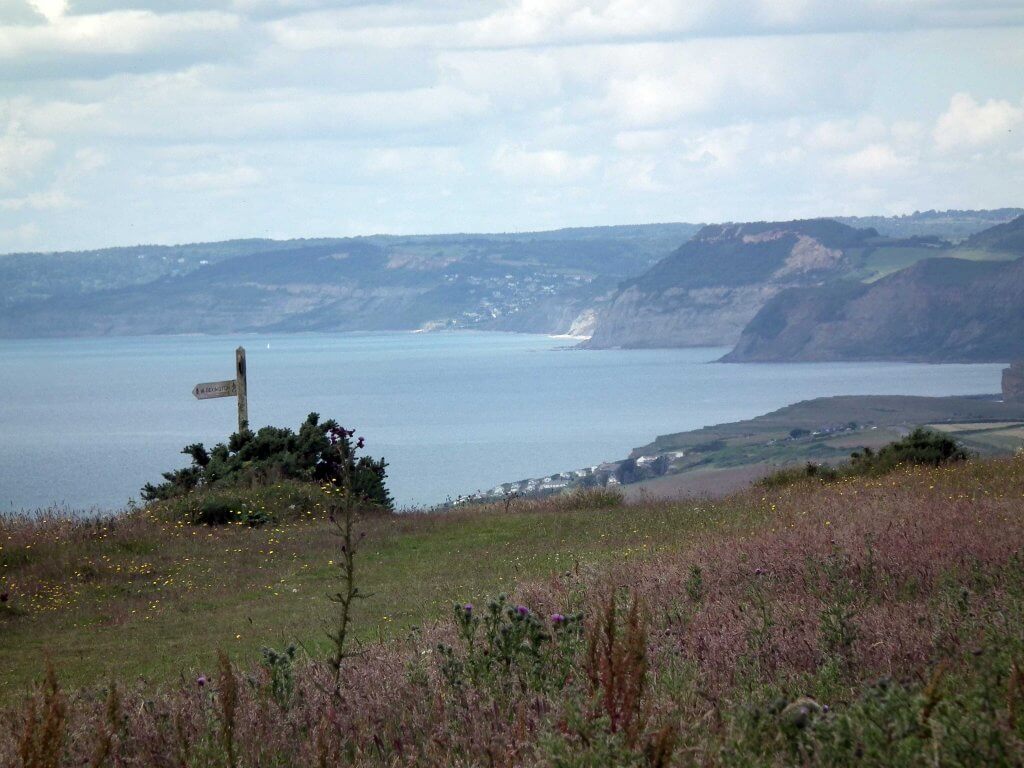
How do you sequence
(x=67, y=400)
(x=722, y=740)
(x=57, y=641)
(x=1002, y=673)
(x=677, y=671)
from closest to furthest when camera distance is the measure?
1. (x=722, y=740)
2. (x=1002, y=673)
3. (x=677, y=671)
4. (x=57, y=641)
5. (x=67, y=400)

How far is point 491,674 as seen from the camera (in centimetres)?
576

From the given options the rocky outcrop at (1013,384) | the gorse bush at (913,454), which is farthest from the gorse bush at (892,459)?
the rocky outcrop at (1013,384)

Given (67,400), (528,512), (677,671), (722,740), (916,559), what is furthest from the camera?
(67,400)

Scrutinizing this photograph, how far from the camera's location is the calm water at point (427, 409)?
71188 millimetres

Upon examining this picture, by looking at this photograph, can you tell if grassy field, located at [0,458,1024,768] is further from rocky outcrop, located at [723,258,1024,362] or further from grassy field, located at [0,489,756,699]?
rocky outcrop, located at [723,258,1024,362]

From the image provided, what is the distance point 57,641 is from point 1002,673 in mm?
8222

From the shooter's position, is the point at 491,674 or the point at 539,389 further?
the point at 539,389

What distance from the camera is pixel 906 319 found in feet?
508

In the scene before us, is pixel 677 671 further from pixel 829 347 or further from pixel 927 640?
pixel 829 347

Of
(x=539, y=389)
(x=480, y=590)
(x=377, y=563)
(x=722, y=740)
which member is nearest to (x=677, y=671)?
(x=722, y=740)

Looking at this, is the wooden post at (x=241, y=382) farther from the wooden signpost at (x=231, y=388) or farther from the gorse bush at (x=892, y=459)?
the gorse bush at (x=892, y=459)

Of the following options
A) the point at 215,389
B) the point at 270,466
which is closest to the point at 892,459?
the point at 270,466

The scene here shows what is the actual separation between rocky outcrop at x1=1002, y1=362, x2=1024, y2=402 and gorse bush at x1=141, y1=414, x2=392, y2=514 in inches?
2563

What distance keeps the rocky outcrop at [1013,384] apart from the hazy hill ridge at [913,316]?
60.8 m
